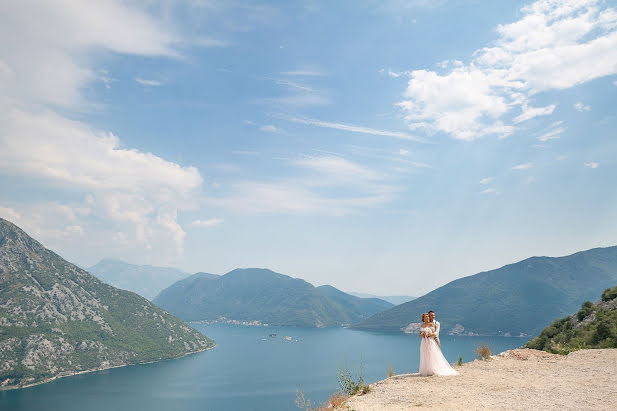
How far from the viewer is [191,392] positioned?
182 metres

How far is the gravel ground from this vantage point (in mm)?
13008

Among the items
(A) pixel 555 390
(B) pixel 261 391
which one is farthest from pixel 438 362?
(B) pixel 261 391

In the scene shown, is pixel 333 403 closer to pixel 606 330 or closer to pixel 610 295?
pixel 606 330

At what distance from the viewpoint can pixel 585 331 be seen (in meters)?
31.0

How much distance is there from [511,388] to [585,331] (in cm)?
2189

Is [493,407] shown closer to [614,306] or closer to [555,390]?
[555,390]

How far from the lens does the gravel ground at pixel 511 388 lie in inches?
512

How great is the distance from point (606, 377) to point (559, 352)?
8862 mm

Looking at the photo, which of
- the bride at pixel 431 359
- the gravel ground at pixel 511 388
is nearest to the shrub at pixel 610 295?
the gravel ground at pixel 511 388

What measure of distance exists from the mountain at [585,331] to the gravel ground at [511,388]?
19.7 feet

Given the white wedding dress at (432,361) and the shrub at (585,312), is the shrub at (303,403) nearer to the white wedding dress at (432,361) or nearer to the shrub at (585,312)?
the white wedding dress at (432,361)

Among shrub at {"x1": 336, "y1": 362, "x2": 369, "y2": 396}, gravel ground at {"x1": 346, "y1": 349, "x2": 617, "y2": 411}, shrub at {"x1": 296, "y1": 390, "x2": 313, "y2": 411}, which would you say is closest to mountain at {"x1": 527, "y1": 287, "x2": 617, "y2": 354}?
gravel ground at {"x1": 346, "y1": 349, "x2": 617, "y2": 411}

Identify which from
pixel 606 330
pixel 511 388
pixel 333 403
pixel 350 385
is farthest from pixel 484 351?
pixel 606 330

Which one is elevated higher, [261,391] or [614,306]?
[614,306]
